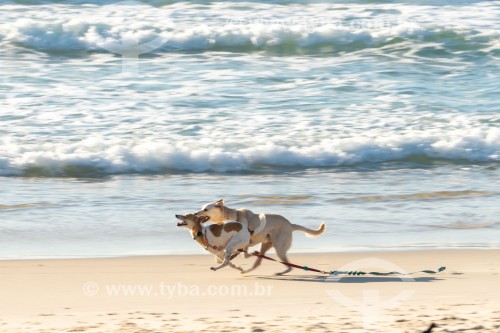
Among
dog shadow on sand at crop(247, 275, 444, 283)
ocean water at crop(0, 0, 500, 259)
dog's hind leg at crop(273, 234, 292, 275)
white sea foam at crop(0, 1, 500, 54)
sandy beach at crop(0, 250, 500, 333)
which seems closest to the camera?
sandy beach at crop(0, 250, 500, 333)

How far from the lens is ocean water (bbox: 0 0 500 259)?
802 centimetres

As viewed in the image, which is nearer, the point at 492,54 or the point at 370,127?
the point at 370,127

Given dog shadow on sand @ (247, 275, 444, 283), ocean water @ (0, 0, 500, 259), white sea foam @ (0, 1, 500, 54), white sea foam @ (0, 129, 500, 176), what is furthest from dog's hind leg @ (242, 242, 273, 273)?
white sea foam @ (0, 1, 500, 54)

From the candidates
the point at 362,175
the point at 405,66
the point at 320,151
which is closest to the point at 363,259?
the point at 362,175

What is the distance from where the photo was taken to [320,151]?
35.9 ft

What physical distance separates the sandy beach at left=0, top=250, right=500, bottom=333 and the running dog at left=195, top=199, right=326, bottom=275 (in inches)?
7.8

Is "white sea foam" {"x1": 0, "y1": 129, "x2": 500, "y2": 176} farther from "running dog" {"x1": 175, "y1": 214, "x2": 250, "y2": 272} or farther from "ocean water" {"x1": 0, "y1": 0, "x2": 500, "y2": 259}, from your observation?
"running dog" {"x1": 175, "y1": 214, "x2": 250, "y2": 272}

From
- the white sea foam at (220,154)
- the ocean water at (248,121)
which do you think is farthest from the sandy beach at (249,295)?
the white sea foam at (220,154)

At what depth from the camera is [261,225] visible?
6.27 metres

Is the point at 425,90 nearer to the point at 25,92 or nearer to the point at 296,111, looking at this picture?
the point at 296,111

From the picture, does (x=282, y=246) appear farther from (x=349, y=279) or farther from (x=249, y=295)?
(x=249, y=295)

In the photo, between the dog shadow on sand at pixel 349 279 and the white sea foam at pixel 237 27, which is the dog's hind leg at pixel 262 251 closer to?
the dog shadow on sand at pixel 349 279

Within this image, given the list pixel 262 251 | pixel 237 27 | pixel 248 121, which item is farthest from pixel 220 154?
pixel 237 27

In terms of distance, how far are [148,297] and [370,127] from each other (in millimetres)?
6717
